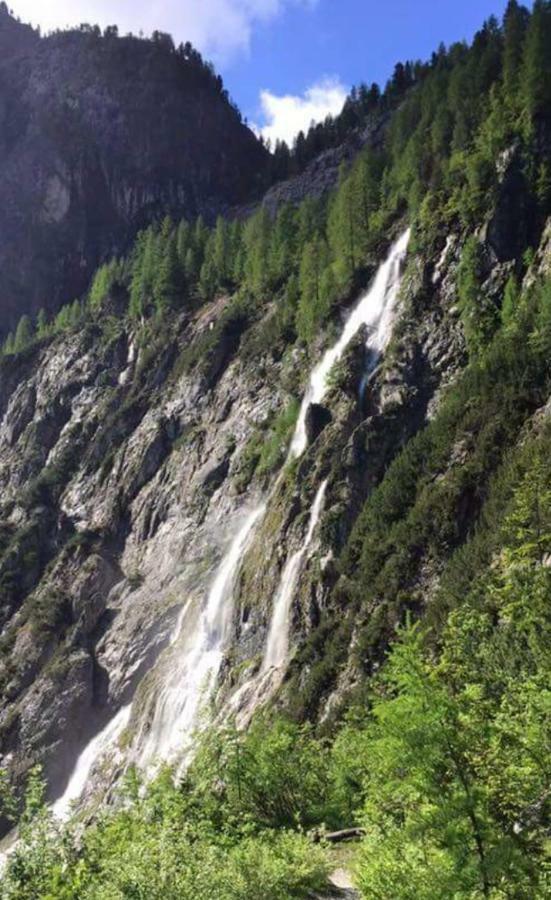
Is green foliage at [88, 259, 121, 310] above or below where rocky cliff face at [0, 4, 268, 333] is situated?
below

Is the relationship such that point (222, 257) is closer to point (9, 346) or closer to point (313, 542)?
point (9, 346)

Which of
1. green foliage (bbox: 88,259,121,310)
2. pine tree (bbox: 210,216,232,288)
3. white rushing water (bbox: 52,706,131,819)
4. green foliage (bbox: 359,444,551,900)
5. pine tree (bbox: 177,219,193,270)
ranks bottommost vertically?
white rushing water (bbox: 52,706,131,819)

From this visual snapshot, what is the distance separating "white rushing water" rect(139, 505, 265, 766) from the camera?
49125 mm

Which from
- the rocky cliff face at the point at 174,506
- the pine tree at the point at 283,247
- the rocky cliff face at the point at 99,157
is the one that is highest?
the rocky cliff face at the point at 99,157

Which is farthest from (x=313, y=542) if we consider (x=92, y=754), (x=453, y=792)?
(x=453, y=792)

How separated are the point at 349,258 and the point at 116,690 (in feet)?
147

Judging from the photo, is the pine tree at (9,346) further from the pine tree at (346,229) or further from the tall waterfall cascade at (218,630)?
the tall waterfall cascade at (218,630)

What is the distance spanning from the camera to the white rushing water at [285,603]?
1890 inches

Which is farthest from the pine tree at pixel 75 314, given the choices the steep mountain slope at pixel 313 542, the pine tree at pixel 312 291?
the pine tree at pixel 312 291

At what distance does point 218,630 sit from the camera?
54906 millimetres

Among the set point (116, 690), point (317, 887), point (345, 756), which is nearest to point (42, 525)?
point (116, 690)

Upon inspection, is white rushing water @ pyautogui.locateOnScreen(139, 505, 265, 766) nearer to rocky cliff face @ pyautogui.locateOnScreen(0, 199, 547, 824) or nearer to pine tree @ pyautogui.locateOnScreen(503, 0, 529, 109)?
rocky cliff face @ pyautogui.locateOnScreen(0, 199, 547, 824)

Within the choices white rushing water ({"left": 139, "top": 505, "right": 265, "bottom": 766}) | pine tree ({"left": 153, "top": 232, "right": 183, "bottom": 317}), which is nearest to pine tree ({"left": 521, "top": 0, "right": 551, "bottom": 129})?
white rushing water ({"left": 139, "top": 505, "right": 265, "bottom": 766})

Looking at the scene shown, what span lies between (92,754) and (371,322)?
136ft
